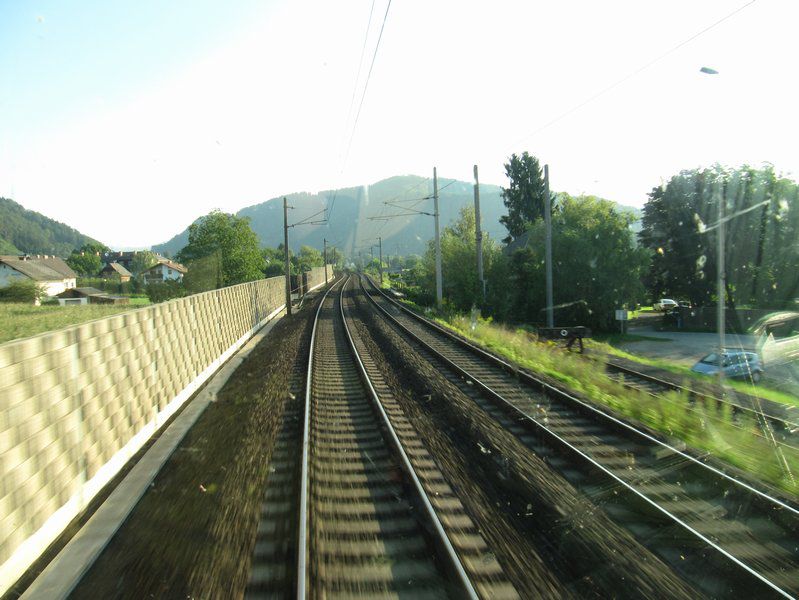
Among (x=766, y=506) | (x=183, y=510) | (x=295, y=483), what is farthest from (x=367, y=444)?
(x=766, y=506)

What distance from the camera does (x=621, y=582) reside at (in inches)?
163

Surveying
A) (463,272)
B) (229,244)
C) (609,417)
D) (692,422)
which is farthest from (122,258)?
(692,422)

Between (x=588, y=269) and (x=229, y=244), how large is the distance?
120 ft

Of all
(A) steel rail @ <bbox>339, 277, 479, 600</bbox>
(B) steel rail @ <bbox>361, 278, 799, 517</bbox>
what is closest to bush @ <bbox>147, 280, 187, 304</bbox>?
(B) steel rail @ <bbox>361, 278, 799, 517</bbox>

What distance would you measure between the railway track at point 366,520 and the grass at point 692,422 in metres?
4.48

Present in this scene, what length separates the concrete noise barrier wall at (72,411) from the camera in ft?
14.0

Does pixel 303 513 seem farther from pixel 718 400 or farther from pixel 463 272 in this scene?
pixel 463 272

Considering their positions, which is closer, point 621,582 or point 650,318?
point 621,582

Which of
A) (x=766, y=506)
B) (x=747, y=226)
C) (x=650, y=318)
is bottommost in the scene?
(x=650, y=318)

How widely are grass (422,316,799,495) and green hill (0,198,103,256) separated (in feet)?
293

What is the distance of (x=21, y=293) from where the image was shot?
18266mm

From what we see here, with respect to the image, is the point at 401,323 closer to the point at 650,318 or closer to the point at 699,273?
the point at 699,273

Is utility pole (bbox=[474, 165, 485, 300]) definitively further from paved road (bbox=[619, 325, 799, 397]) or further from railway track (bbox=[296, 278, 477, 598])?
railway track (bbox=[296, 278, 477, 598])

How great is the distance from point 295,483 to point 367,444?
1667 millimetres
